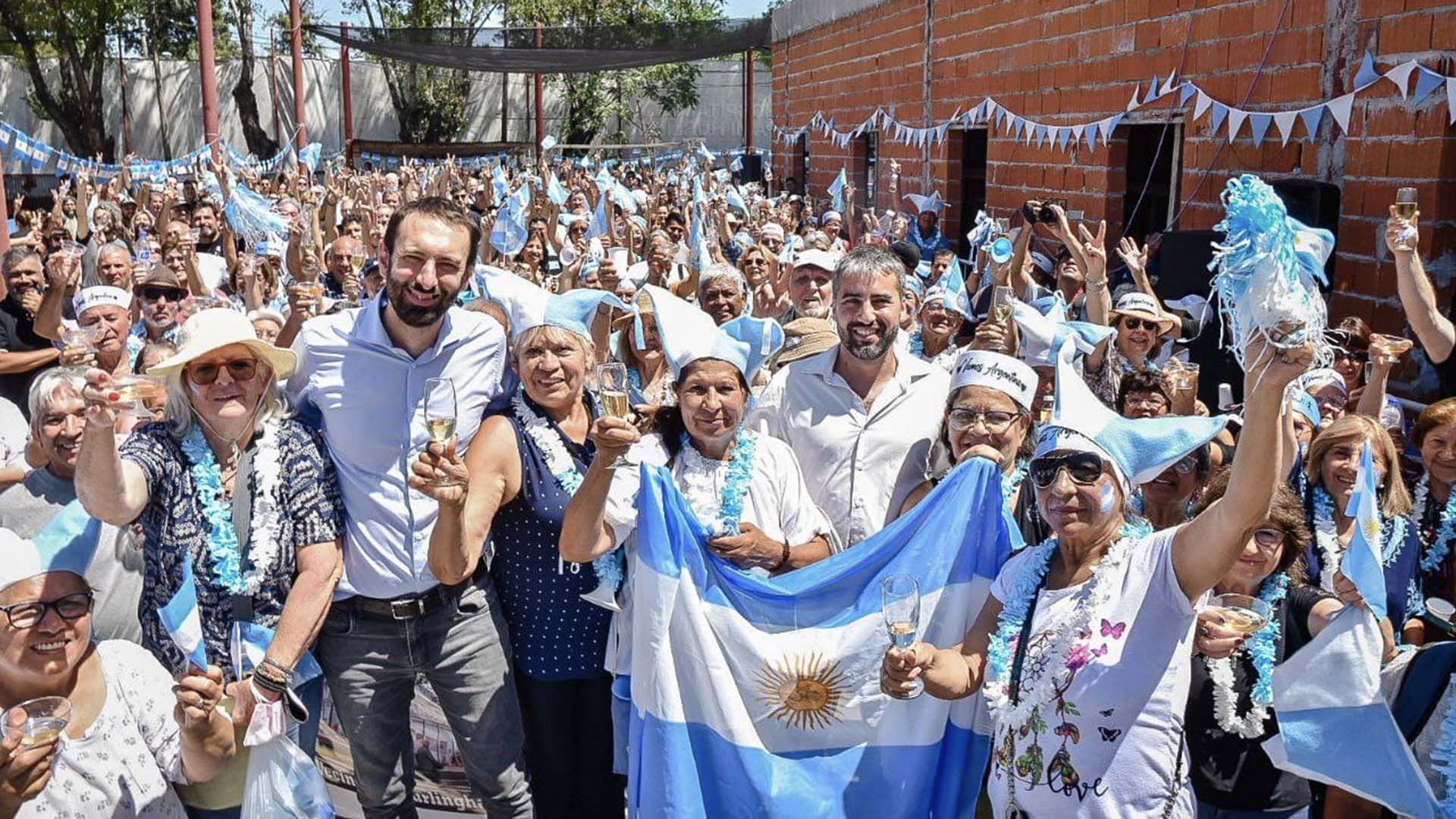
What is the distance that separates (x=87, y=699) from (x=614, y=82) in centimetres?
3570

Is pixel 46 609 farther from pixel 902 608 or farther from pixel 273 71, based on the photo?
pixel 273 71

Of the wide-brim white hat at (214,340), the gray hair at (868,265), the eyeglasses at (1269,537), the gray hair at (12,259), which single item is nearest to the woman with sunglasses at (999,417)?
the gray hair at (868,265)

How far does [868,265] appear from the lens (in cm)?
410

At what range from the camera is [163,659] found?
3.36m

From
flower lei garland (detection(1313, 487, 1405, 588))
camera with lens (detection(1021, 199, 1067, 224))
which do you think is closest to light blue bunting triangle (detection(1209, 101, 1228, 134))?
camera with lens (detection(1021, 199, 1067, 224))

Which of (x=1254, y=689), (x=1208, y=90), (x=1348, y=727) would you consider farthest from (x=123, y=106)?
(x=1348, y=727)

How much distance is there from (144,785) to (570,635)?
1.22 m

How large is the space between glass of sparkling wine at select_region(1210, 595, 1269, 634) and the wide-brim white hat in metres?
2.51

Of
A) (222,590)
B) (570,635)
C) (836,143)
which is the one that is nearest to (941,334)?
(570,635)

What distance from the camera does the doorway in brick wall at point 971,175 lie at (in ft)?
45.7

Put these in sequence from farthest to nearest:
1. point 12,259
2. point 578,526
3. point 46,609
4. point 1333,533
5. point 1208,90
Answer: point 1208,90, point 12,259, point 1333,533, point 578,526, point 46,609

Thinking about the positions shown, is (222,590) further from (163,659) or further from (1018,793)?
(1018,793)

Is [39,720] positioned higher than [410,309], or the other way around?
[410,309]

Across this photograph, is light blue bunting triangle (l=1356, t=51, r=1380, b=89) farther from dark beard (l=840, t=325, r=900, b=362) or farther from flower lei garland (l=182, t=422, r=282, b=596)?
flower lei garland (l=182, t=422, r=282, b=596)
